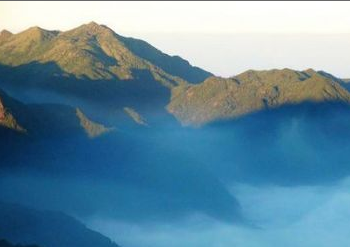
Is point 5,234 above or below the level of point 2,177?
below

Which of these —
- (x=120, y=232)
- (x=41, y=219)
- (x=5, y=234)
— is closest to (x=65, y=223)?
(x=41, y=219)

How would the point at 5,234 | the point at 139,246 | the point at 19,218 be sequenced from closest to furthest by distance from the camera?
the point at 5,234, the point at 19,218, the point at 139,246

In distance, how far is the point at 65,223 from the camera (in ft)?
500

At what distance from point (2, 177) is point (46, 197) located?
1315cm

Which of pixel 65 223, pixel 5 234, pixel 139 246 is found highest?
pixel 139 246

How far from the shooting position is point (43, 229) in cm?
14450

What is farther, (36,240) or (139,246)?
(139,246)

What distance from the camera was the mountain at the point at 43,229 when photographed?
13900 centimetres

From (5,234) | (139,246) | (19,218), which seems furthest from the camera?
(139,246)

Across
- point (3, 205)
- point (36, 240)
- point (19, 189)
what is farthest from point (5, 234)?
point (19, 189)

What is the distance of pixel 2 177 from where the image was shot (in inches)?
7781

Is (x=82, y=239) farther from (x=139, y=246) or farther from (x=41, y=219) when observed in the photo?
(x=139, y=246)

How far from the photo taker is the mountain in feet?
456

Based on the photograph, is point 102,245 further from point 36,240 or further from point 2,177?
point 2,177
